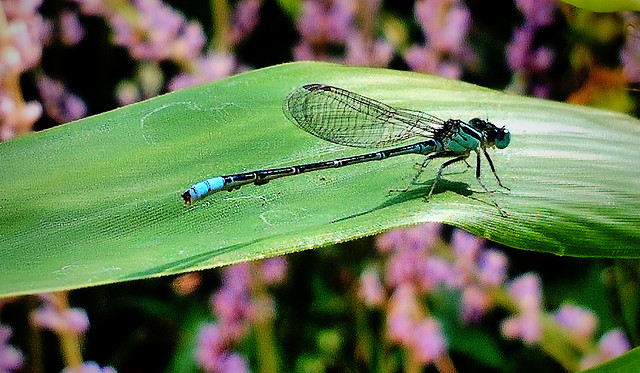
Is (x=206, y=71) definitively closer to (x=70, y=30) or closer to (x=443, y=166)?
(x=70, y=30)

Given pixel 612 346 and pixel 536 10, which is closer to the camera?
pixel 612 346

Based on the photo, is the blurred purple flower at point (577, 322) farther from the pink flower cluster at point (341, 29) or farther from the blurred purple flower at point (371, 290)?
the pink flower cluster at point (341, 29)

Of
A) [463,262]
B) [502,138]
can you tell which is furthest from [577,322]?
[502,138]

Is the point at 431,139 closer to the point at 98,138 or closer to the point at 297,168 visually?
the point at 297,168

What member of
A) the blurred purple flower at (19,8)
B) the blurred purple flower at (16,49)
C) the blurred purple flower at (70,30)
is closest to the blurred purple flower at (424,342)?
the blurred purple flower at (16,49)

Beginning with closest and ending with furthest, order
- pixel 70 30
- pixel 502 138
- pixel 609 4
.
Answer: pixel 609 4 → pixel 502 138 → pixel 70 30

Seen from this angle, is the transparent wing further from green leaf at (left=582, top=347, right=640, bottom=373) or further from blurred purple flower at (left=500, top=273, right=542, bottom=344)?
blurred purple flower at (left=500, top=273, right=542, bottom=344)

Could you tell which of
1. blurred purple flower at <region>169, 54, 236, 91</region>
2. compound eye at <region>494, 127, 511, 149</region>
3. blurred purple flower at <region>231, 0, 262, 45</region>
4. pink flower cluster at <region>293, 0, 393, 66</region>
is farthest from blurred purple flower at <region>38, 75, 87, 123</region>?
compound eye at <region>494, 127, 511, 149</region>
